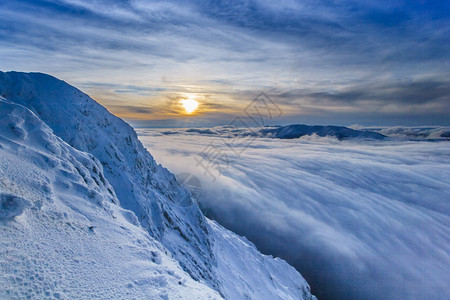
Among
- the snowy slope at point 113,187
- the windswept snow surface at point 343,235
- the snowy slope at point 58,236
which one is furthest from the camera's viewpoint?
the windswept snow surface at point 343,235

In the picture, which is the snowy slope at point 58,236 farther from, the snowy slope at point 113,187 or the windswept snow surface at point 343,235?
the windswept snow surface at point 343,235

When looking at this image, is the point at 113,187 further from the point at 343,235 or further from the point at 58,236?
the point at 343,235

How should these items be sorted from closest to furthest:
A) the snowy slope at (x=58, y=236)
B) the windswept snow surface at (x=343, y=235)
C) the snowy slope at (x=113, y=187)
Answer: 1. the snowy slope at (x=58, y=236)
2. the snowy slope at (x=113, y=187)
3. the windswept snow surface at (x=343, y=235)

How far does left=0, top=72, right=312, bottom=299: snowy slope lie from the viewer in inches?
295

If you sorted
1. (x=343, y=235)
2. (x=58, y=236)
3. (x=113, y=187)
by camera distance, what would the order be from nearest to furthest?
(x=58, y=236)
(x=113, y=187)
(x=343, y=235)

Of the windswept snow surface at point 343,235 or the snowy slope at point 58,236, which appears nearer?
the snowy slope at point 58,236

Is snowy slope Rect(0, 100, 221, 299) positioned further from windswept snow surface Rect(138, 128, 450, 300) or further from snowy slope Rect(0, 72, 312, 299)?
windswept snow surface Rect(138, 128, 450, 300)

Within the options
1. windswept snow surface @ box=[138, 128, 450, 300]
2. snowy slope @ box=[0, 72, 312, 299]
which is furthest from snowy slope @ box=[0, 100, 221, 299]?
windswept snow surface @ box=[138, 128, 450, 300]

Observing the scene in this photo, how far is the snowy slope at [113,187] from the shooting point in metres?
7.50

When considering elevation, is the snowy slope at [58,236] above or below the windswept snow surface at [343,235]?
above

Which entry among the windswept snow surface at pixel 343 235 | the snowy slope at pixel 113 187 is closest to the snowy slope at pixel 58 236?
the snowy slope at pixel 113 187

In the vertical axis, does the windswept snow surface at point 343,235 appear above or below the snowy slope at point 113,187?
below

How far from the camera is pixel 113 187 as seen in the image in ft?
50.5

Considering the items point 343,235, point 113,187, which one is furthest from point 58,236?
point 343,235
